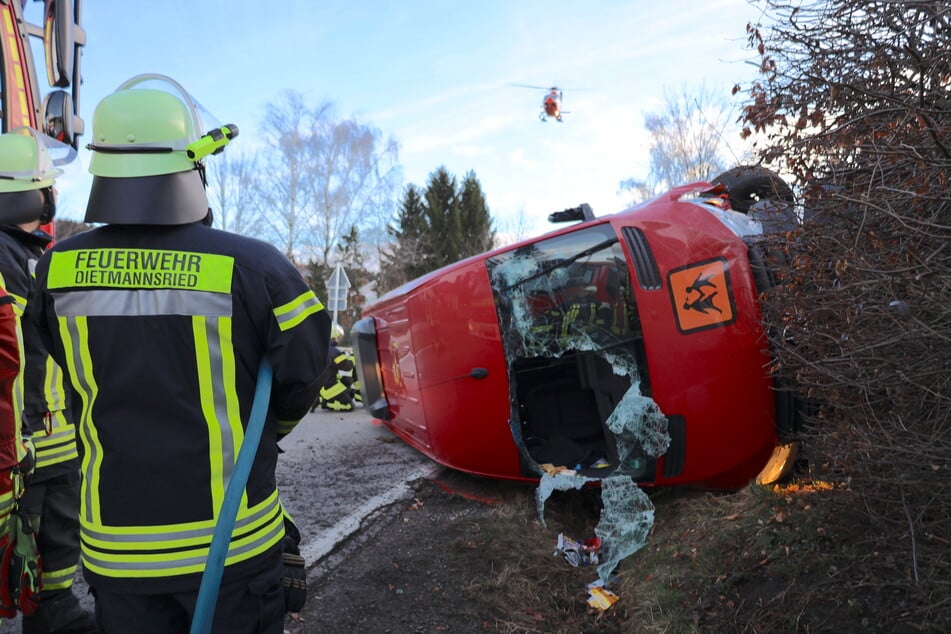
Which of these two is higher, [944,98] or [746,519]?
[944,98]

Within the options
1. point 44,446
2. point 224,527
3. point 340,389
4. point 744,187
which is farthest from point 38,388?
point 340,389

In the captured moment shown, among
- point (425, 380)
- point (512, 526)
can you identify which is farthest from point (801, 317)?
point (425, 380)

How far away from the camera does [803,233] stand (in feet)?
8.62

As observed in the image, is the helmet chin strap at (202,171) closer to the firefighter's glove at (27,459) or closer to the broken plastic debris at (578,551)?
the firefighter's glove at (27,459)

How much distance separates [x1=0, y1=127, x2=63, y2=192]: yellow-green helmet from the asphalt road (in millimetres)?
1903

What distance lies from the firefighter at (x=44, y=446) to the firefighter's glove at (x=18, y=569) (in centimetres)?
8

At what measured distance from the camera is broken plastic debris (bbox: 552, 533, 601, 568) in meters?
3.56

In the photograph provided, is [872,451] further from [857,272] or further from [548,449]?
[548,449]

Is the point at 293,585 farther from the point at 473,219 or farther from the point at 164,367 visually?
the point at 473,219

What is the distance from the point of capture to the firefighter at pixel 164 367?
155cm

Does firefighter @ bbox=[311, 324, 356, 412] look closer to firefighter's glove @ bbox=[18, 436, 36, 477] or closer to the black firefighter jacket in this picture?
firefighter's glove @ bbox=[18, 436, 36, 477]

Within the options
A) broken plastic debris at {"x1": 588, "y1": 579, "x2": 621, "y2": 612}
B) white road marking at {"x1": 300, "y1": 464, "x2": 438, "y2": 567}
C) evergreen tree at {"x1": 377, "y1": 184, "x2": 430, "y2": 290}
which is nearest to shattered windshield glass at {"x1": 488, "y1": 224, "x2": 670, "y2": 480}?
broken plastic debris at {"x1": 588, "y1": 579, "x2": 621, "y2": 612}

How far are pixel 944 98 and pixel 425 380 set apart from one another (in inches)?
127

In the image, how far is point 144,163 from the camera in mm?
1653
